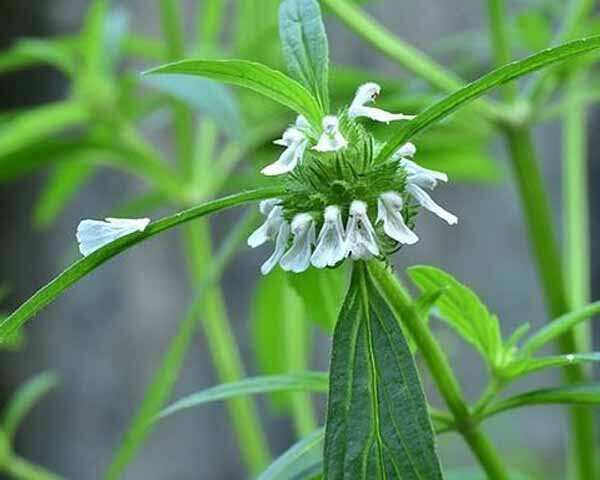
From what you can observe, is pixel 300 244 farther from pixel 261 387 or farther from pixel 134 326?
pixel 134 326

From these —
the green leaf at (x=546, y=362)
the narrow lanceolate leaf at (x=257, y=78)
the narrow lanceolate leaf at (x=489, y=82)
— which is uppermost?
the narrow lanceolate leaf at (x=257, y=78)

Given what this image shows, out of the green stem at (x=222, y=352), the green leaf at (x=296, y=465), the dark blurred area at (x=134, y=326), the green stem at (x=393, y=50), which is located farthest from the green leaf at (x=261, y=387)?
the dark blurred area at (x=134, y=326)

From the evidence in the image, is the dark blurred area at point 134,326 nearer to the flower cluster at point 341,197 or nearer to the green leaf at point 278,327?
the green leaf at point 278,327

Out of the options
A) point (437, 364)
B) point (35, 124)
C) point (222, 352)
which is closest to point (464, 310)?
point (437, 364)

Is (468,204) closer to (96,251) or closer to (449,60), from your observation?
(449,60)

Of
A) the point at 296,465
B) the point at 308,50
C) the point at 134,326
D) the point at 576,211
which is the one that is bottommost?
the point at 296,465

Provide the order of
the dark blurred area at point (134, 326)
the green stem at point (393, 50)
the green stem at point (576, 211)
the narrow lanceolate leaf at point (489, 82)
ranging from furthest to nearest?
the dark blurred area at point (134, 326)
the green stem at point (576, 211)
the green stem at point (393, 50)
the narrow lanceolate leaf at point (489, 82)

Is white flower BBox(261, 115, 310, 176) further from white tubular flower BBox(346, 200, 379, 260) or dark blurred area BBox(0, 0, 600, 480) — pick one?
dark blurred area BBox(0, 0, 600, 480)

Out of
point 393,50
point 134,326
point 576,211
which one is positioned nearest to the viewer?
point 393,50
